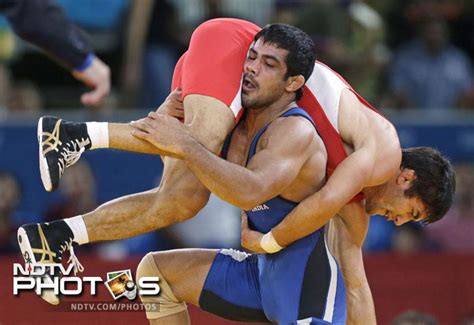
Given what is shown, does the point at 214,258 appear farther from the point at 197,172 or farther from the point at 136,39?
the point at 136,39

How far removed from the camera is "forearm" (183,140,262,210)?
505 cm

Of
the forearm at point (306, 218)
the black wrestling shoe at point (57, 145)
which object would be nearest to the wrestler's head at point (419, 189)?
the forearm at point (306, 218)

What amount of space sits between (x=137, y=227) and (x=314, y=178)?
785mm

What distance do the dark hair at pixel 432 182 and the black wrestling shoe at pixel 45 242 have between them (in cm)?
149

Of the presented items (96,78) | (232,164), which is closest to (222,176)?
(232,164)

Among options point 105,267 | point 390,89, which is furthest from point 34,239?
point 390,89

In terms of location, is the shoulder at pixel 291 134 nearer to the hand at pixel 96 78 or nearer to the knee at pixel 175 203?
the knee at pixel 175 203

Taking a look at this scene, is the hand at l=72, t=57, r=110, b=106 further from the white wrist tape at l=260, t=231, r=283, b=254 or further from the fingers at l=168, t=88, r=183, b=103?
the white wrist tape at l=260, t=231, r=283, b=254

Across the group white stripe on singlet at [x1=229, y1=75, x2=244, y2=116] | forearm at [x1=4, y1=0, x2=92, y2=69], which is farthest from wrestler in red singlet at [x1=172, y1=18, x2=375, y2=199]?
forearm at [x1=4, y1=0, x2=92, y2=69]

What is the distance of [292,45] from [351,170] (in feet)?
1.92

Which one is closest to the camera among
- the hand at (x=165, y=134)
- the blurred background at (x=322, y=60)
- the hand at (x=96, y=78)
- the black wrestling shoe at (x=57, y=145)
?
the hand at (x=165, y=134)

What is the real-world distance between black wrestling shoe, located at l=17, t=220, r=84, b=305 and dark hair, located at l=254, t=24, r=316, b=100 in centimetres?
116

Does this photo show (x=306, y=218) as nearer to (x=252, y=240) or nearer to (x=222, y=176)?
(x=252, y=240)

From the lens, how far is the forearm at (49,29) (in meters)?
5.66
